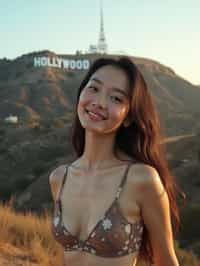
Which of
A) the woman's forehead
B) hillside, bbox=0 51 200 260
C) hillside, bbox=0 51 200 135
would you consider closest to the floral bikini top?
the woman's forehead

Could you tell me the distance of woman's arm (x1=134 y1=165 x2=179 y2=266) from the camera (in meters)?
1.93

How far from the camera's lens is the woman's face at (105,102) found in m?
2.05

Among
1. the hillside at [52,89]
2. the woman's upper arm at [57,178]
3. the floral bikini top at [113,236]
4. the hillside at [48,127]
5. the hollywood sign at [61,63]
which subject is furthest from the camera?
the hollywood sign at [61,63]

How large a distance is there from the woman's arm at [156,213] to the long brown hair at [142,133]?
55mm

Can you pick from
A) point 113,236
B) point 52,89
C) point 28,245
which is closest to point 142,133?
point 113,236

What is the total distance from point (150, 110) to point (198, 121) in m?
47.6

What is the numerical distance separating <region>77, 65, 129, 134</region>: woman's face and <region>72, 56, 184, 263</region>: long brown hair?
4 cm

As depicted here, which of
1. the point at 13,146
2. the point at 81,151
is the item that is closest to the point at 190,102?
the point at 13,146

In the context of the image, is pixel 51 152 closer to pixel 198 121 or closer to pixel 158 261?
pixel 198 121

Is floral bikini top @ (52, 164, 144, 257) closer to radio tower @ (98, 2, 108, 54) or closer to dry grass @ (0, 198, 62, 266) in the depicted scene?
dry grass @ (0, 198, 62, 266)

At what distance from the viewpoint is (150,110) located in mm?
2141

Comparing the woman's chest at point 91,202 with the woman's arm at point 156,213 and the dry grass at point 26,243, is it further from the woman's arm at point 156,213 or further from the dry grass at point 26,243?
the dry grass at point 26,243

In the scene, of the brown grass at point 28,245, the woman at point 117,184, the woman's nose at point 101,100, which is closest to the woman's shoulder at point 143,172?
the woman at point 117,184

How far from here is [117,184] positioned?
1992 millimetres
